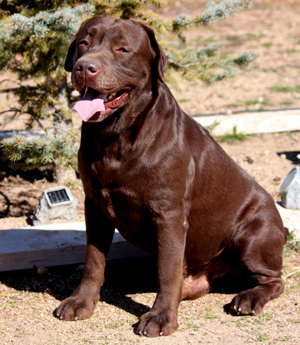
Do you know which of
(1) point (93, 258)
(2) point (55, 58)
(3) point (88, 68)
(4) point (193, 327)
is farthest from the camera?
(2) point (55, 58)

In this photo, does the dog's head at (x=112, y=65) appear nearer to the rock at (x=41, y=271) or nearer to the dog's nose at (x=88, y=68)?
the dog's nose at (x=88, y=68)

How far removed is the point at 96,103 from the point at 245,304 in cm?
151

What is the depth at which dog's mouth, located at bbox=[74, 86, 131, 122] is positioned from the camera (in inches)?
122

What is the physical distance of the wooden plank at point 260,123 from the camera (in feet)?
22.7

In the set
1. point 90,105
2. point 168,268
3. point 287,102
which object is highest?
point 90,105

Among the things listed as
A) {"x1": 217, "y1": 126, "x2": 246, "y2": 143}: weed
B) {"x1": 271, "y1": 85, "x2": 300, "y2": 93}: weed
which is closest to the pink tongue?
{"x1": 217, "y1": 126, "x2": 246, "y2": 143}: weed

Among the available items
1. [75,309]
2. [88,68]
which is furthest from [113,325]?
[88,68]

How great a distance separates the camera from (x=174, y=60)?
5.52 m

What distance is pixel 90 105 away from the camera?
10.2ft

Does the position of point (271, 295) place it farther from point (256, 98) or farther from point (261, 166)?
point (256, 98)

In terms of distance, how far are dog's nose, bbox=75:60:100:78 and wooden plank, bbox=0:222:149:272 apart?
1.69m

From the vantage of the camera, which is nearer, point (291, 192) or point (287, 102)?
point (291, 192)

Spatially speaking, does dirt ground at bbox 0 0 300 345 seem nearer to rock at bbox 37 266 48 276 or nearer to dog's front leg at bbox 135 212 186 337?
rock at bbox 37 266 48 276

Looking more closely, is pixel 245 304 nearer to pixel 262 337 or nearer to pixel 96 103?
pixel 262 337
